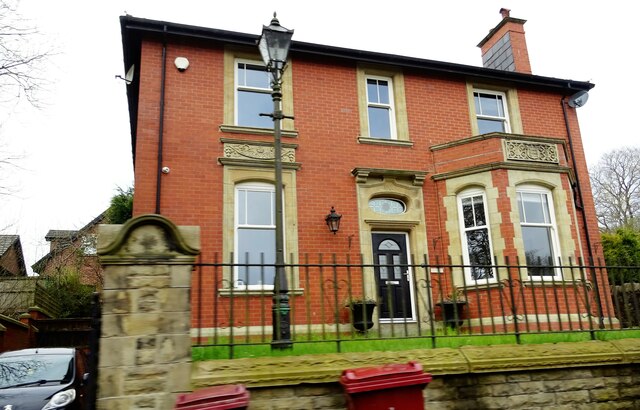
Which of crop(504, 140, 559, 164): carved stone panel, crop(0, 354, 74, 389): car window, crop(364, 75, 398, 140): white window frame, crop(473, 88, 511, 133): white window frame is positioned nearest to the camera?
crop(0, 354, 74, 389): car window

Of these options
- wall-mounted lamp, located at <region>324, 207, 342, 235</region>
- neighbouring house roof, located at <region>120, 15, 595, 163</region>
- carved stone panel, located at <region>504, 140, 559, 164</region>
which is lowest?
wall-mounted lamp, located at <region>324, 207, 342, 235</region>

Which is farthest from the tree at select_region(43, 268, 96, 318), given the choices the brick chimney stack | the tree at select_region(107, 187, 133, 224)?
the brick chimney stack

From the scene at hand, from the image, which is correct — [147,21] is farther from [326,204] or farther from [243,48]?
[326,204]

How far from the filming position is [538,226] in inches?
434

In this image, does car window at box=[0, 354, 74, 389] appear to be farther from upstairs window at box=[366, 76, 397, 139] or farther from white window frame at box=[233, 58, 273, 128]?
upstairs window at box=[366, 76, 397, 139]

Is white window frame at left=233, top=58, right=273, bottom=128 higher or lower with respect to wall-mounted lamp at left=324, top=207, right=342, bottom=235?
higher

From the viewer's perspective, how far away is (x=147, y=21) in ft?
33.8

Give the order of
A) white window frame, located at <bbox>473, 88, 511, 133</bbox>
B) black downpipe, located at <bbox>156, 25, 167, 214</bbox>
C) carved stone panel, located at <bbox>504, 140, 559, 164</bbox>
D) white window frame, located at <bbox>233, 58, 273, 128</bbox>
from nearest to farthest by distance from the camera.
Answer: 1. black downpipe, located at <bbox>156, 25, 167, 214</bbox>
2. white window frame, located at <bbox>233, 58, 273, 128</bbox>
3. carved stone panel, located at <bbox>504, 140, 559, 164</bbox>
4. white window frame, located at <bbox>473, 88, 511, 133</bbox>

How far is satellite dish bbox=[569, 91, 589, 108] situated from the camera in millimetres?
13227

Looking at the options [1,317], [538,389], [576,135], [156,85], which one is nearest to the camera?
[538,389]

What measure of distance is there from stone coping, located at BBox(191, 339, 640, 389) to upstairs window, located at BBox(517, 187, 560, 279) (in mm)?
6219

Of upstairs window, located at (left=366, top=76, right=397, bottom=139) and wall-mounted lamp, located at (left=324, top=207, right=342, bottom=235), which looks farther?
upstairs window, located at (left=366, top=76, right=397, bottom=139)

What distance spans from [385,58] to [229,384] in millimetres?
10047

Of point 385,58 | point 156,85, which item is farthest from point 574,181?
point 156,85
